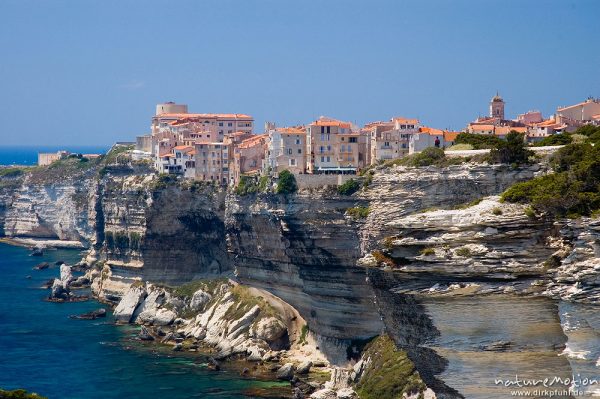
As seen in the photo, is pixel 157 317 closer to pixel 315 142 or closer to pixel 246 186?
pixel 246 186

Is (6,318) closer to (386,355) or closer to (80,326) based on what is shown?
(80,326)

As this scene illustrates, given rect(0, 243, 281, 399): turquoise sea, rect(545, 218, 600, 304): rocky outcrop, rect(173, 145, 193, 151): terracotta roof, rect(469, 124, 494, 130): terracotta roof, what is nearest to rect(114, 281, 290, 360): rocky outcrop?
rect(0, 243, 281, 399): turquoise sea

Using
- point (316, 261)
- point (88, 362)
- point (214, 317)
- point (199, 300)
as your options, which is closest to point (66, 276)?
point (199, 300)

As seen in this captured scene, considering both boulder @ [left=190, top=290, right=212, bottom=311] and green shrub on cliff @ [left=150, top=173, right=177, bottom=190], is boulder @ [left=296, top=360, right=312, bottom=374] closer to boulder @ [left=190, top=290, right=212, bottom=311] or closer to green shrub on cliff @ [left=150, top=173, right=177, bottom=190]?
boulder @ [left=190, top=290, right=212, bottom=311]

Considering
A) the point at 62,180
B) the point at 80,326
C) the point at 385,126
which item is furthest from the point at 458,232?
the point at 62,180

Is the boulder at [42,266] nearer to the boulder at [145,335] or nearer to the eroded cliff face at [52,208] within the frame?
the eroded cliff face at [52,208]

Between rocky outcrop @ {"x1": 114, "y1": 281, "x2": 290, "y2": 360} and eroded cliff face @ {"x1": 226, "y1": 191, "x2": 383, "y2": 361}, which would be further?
rocky outcrop @ {"x1": 114, "y1": 281, "x2": 290, "y2": 360}
